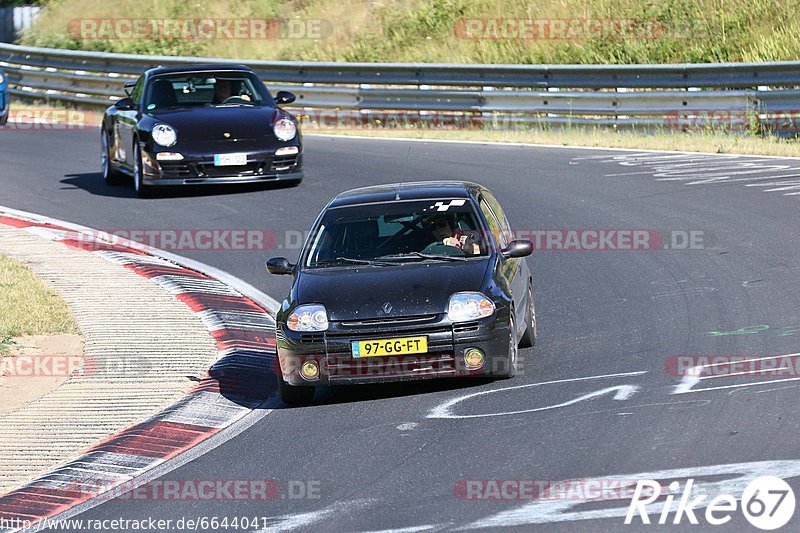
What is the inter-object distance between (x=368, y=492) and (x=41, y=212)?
36.7 ft

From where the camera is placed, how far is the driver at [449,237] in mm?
9607

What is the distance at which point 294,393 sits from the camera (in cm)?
886

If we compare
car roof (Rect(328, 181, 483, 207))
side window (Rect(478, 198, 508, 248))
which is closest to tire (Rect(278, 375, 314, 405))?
car roof (Rect(328, 181, 483, 207))

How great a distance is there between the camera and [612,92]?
74.8 feet

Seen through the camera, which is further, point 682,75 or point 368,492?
point 682,75

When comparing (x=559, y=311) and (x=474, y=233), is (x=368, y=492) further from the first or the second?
(x=559, y=311)

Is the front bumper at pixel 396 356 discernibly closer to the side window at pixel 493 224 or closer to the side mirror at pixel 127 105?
the side window at pixel 493 224

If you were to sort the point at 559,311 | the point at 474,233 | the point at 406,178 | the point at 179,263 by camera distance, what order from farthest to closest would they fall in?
the point at 406,178 → the point at 179,263 → the point at 559,311 → the point at 474,233

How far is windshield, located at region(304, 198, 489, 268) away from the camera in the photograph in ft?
31.3

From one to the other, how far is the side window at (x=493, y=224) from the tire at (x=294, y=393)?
6.16 feet

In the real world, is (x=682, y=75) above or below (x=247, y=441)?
above

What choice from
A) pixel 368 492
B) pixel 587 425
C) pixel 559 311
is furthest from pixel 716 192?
pixel 368 492

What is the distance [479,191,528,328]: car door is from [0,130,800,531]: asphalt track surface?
0.44m

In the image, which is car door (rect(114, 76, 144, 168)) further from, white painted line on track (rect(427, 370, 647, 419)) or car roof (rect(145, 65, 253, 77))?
white painted line on track (rect(427, 370, 647, 419))
